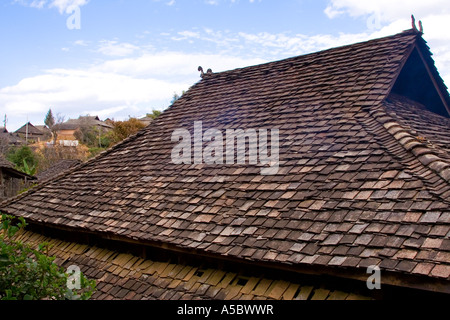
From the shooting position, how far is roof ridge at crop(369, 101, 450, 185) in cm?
432

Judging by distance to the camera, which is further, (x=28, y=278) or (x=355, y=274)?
(x=355, y=274)

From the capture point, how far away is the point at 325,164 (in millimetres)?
5414

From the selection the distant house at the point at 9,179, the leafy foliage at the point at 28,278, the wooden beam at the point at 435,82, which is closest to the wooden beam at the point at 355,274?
the leafy foliage at the point at 28,278

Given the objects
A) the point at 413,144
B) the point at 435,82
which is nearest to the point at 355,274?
the point at 413,144

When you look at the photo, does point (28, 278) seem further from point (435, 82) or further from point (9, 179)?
point (9, 179)

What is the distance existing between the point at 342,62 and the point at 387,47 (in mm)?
909

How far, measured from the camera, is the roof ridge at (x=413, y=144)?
4.32 meters

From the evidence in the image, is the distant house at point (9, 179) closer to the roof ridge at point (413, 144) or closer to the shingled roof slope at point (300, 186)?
the shingled roof slope at point (300, 186)

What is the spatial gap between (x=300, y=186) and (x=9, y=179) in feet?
100
